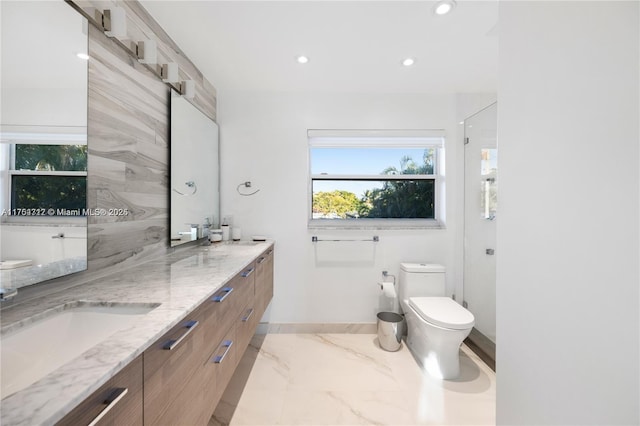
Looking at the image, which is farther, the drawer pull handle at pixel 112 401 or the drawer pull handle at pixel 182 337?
the drawer pull handle at pixel 182 337

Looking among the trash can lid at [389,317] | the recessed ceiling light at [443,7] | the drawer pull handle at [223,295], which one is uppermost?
the recessed ceiling light at [443,7]

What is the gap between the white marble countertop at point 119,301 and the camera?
47 cm

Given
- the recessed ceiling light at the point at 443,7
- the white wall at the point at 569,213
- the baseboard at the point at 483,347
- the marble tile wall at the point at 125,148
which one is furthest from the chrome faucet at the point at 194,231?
the baseboard at the point at 483,347

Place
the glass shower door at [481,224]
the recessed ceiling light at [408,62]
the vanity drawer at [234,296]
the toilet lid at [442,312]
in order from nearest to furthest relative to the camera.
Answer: the vanity drawer at [234,296] < the toilet lid at [442,312] < the recessed ceiling light at [408,62] < the glass shower door at [481,224]

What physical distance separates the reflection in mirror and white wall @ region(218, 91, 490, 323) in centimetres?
20

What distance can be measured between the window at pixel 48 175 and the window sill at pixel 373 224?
1.81 meters

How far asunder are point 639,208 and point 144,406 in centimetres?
115

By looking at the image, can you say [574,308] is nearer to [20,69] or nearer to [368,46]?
[20,69]

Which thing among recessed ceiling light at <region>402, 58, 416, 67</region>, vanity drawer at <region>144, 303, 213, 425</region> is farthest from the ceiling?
vanity drawer at <region>144, 303, 213, 425</region>

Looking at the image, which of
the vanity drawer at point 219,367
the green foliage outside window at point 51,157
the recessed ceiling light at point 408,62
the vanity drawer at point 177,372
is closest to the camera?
the vanity drawer at point 177,372

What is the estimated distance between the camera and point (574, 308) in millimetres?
568

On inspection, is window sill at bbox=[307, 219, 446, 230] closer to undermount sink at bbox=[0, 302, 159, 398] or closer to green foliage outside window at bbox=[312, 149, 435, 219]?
green foliage outside window at bbox=[312, 149, 435, 219]

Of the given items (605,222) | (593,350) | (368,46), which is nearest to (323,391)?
(593,350)

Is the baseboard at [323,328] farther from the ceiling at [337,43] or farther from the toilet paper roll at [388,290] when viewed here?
the ceiling at [337,43]
